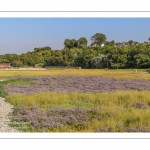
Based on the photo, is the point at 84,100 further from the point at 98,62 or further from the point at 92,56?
the point at 98,62

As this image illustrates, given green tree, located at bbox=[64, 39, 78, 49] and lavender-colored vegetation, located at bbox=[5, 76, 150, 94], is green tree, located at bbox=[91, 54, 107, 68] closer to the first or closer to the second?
green tree, located at bbox=[64, 39, 78, 49]

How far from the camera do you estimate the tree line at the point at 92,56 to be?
4166 centimetres

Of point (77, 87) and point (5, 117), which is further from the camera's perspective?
point (77, 87)

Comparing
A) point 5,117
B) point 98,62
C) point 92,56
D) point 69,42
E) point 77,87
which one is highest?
point 69,42

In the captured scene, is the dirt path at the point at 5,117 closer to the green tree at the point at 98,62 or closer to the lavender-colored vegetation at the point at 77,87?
the lavender-colored vegetation at the point at 77,87

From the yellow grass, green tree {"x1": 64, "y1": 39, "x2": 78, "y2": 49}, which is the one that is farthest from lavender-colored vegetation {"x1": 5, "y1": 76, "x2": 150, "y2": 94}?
green tree {"x1": 64, "y1": 39, "x2": 78, "y2": 49}

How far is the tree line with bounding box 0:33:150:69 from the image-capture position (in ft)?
137

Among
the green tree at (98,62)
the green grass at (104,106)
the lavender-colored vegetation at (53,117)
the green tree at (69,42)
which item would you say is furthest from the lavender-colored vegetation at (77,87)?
the green tree at (98,62)

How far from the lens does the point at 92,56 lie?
4856 centimetres

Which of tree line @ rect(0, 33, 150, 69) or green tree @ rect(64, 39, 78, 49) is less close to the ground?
green tree @ rect(64, 39, 78, 49)

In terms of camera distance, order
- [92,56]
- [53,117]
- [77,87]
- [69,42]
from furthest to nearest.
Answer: [92,56] → [69,42] → [77,87] → [53,117]

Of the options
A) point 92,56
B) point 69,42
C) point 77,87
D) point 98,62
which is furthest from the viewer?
point 98,62

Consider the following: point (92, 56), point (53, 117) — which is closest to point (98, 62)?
point (92, 56)
